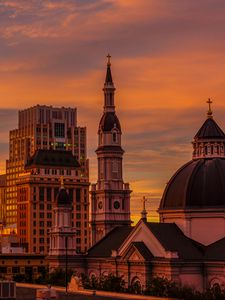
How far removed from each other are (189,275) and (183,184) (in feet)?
45.0

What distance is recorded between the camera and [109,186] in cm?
14112

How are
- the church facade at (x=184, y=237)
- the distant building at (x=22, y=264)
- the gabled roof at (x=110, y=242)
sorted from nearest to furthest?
the church facade at (x=184, y=237), the gabled roof at (x=110, y=242), the distant building at (x=22, y=264)

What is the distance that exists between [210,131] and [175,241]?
1893cm

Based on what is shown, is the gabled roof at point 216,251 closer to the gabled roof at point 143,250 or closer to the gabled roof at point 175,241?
the gabled roof at point 175,241

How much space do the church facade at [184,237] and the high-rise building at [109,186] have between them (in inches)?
262

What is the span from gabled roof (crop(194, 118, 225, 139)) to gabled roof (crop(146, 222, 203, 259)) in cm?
1436

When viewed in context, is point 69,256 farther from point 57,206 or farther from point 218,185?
point 218,185

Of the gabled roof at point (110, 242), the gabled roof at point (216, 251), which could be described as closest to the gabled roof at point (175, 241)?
the gabled roof at point (216, 251)

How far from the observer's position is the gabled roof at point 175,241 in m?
113

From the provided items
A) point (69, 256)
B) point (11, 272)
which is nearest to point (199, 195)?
point (69, 256)

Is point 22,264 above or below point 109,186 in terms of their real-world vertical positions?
below

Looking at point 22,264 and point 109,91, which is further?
point 22,264

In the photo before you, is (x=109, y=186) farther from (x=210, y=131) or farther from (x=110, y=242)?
(x=210, y=131)

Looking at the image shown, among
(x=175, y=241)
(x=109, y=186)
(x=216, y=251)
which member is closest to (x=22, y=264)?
(x=109, y=186)
